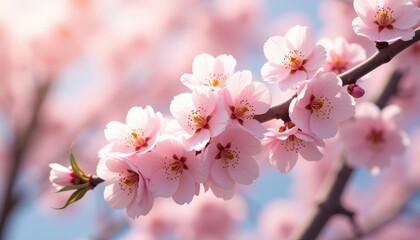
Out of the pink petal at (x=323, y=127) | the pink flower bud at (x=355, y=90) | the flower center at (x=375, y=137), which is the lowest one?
the flower center at (x=375, y=137)

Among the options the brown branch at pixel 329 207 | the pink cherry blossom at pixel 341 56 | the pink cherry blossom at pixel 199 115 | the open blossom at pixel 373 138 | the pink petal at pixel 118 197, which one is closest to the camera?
the pink cherry blossom at pixel 199 115

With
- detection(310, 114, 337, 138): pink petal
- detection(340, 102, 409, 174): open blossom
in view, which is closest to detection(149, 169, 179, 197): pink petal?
detection(310, 114, 337, 138): pink petal

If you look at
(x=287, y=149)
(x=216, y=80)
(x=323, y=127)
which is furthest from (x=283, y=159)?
(x=216, y=80)

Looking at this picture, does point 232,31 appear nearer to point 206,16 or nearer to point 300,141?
point 206,16

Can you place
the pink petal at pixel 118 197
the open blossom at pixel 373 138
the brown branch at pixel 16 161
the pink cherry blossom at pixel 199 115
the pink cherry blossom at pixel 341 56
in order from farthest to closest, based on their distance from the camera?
the brown branch at pixel 16 161 < the open blossom at pixel 373 138 < the pink cherry blossom at pixel 341 56 < the pink petal at pixel 118 197 < the pink cherry blossom at pixel 199 115

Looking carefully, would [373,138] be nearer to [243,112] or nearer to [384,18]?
[384,18]

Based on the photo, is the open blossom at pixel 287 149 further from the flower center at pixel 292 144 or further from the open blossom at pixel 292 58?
the open blossom at pixel 292 58

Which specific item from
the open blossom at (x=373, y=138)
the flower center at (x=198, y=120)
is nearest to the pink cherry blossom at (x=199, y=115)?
the flower center at (x=198, y=120)

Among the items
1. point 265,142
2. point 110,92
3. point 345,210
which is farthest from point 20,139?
point 265,142
